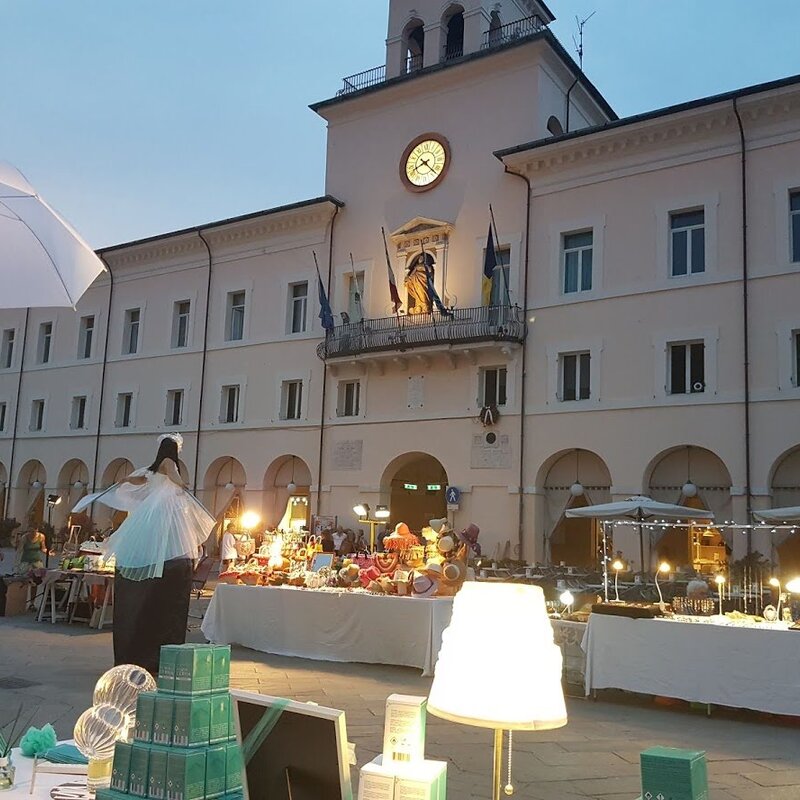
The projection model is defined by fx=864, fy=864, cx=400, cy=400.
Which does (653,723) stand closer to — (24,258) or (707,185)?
(24,258)

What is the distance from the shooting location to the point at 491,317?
20328 mm

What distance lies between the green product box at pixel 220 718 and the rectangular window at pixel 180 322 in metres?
25.8

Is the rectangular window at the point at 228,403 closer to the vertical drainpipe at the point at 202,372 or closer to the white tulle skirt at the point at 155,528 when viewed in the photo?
the vertical drainpipe at the point at 202,372

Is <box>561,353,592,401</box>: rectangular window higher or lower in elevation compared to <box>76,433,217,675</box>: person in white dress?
higher

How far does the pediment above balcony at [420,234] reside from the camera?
2189cm

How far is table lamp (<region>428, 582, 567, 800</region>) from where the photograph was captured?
2521mm

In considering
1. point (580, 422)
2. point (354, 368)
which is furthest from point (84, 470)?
A: point (580, 422)

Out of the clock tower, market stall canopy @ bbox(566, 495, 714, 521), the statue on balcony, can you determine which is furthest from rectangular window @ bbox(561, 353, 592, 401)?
the clock tower

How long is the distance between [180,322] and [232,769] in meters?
26.4

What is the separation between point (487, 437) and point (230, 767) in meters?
18.0

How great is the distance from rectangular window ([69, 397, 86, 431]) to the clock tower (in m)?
15.5

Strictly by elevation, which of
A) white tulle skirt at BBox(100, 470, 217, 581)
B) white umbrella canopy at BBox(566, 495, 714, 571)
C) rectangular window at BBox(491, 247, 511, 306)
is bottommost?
white tulle skirt at BBox(100, 470, 217, 581)

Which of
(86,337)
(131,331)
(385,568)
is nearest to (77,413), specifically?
(86,337)

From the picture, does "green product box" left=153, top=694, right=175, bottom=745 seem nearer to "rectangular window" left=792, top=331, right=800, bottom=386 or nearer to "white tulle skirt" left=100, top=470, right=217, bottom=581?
"white tulle skirt" left=100, top=470, right=217, bottom=581
